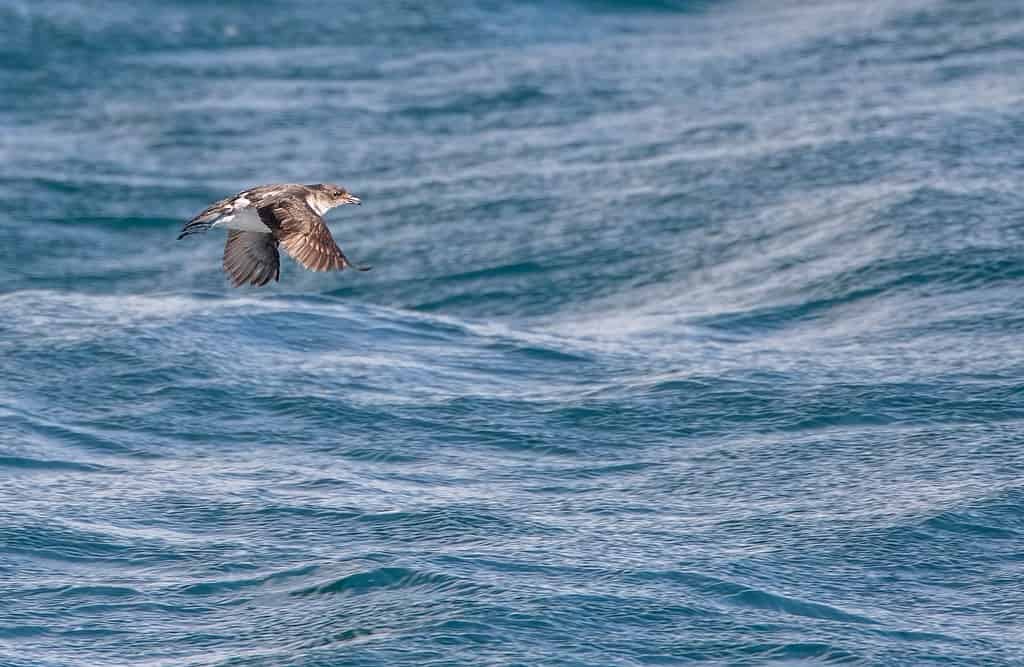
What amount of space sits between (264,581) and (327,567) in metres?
0.47

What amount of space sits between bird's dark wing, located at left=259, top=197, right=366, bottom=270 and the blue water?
2525mm

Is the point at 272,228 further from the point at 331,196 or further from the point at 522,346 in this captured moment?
the point at 522,346

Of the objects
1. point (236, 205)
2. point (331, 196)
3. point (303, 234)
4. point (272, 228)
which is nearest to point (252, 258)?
point (331, 196)

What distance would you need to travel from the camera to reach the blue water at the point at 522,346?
12.8m

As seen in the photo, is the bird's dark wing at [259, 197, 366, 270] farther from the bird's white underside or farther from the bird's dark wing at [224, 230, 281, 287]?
the bird's dark wing at [224, 230, 281, 287]

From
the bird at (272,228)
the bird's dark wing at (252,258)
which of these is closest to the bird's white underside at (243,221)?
the bird at (272,228)

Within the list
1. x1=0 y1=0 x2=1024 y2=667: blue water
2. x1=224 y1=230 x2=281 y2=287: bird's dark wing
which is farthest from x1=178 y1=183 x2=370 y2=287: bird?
x1=0 y1=0 x2=1024 y2=667: blue water

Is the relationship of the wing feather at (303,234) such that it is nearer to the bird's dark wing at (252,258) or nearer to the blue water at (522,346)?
the bird's dark wing at (252,258)

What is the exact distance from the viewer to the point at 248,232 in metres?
13.5

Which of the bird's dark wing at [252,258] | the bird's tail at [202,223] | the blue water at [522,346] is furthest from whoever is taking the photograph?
the bird's dark wing at [252,258]

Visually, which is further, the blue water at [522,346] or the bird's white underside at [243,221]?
the blue water at [522,346]

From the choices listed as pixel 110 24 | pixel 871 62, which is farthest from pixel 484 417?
pixel 110 24

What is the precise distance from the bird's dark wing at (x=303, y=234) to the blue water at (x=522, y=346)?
2525 mm

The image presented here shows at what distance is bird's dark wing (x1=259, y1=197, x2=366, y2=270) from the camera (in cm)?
1170
